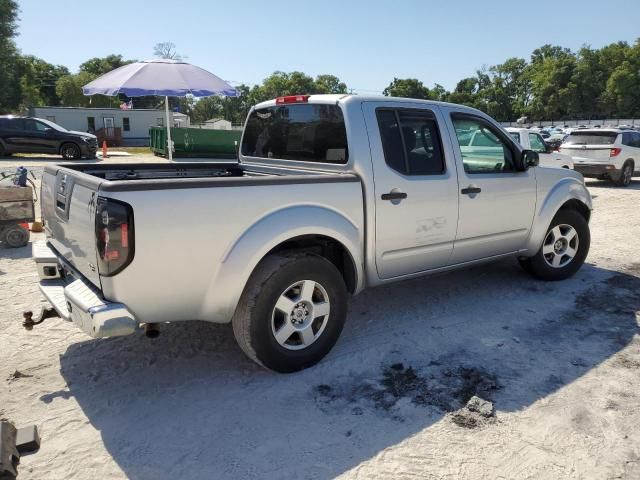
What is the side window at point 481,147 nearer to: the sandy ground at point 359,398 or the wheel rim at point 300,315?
the sandy ground at point 359,398

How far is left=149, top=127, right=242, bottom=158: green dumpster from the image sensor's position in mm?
24188

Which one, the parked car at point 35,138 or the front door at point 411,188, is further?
the parked car at point 35,138

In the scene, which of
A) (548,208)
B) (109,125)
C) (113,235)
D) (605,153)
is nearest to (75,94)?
(109,125)

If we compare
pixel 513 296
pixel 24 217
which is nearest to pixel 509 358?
pixel 513 296

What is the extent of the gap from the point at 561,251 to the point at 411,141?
253 cm

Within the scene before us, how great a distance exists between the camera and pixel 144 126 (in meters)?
38.9

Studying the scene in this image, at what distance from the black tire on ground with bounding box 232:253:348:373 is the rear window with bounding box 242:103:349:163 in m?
0.96

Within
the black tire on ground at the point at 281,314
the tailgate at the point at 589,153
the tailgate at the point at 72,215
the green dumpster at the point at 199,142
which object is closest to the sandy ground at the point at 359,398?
the black tire on ground at the point at 281,314

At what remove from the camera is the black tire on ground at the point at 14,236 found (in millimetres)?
6703

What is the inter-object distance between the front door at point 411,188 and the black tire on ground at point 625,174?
1250 cm

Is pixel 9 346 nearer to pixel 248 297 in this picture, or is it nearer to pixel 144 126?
pixel 248 297

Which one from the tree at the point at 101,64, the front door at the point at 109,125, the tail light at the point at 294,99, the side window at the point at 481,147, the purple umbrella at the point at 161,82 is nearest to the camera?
the tail light at the point at 294,99

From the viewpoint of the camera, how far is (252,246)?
10.5 ft

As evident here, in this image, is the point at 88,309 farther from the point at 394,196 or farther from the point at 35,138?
the point at 35,138
